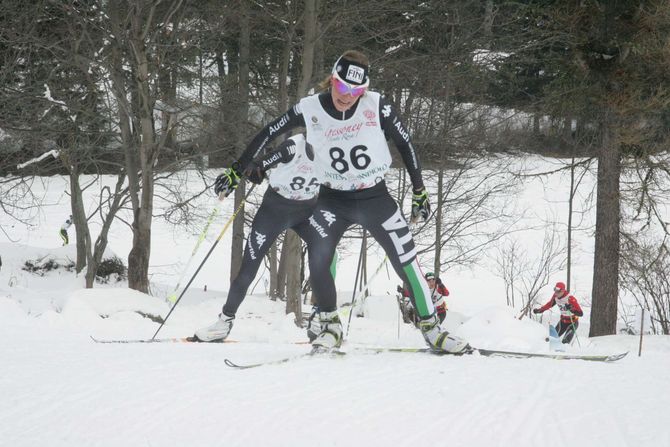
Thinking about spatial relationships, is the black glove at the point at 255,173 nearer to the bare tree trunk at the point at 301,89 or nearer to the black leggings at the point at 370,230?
the black leggings at the point at 370,230

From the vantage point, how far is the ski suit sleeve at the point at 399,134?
470cm

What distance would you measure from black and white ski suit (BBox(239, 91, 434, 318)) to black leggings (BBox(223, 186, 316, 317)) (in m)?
0.66

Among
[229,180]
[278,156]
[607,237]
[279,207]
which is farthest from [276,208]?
[607,237]

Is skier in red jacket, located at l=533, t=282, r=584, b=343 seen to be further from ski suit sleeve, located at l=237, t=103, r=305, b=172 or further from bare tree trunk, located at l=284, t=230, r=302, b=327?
ski suit sleeve, located at l=237, t=103, r=305, b=172

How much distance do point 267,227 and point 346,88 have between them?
1.55 meters

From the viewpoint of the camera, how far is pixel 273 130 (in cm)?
502

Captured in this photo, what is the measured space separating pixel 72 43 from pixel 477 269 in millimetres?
20133

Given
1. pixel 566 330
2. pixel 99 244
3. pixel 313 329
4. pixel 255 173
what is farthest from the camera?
pixel 99 244

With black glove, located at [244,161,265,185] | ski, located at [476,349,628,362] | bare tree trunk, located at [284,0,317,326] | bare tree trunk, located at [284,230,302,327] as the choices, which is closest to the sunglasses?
black glove, located at [244,161,265,185]

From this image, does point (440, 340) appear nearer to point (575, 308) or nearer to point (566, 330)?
point (566, 330)

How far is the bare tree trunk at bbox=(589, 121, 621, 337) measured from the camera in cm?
1284

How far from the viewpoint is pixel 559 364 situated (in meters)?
4.45

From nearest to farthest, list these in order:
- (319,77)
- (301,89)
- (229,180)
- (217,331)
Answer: (229,180)
(217,331)
(301,89)
(319,77)

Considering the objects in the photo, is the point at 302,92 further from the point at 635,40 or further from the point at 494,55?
the point at 635,40
